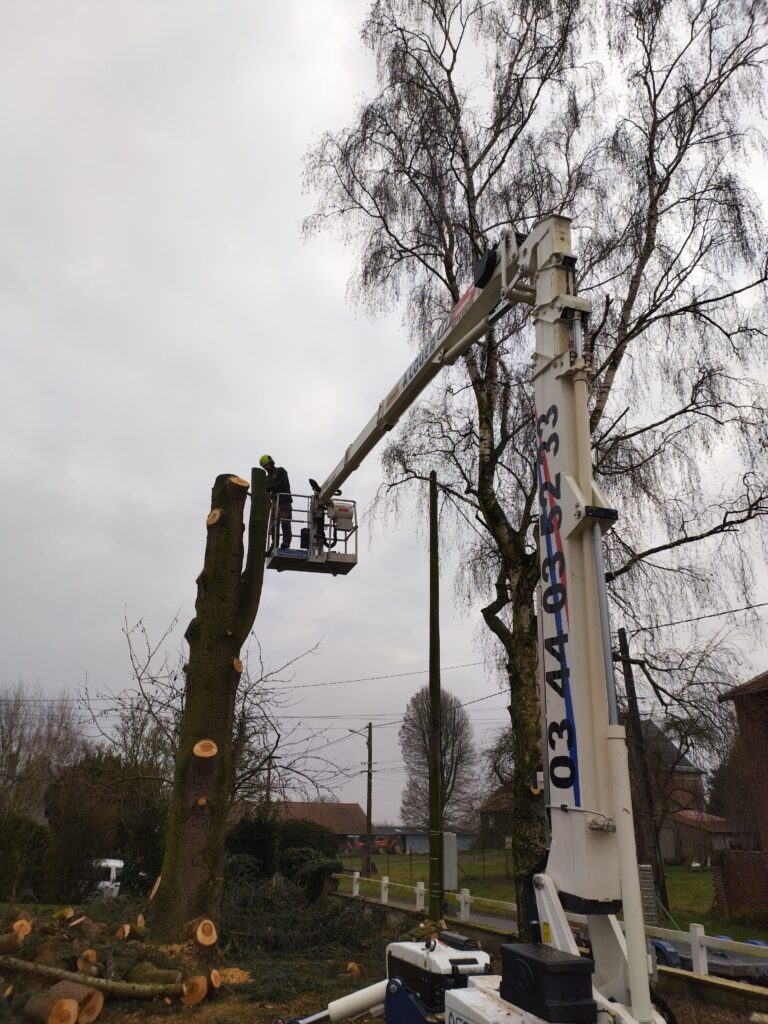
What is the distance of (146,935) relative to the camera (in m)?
7.63

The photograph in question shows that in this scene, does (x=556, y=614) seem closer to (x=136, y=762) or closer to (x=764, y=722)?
(x=136, y=762)

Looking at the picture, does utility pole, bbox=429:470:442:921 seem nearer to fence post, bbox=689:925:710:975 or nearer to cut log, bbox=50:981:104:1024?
fence post, bbox=689:925:710:975

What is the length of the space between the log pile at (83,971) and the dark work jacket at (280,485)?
6209 millimetres

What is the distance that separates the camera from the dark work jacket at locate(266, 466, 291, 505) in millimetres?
12227

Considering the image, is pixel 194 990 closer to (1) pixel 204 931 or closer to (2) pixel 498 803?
(1) pixel 204 931

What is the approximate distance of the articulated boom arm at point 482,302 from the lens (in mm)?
5449

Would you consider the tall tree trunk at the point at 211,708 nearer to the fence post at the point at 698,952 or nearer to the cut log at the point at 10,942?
the cut log at the point at 10,942

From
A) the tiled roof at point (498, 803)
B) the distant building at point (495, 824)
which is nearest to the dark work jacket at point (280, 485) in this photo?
the tiled roof at point (498, 803)

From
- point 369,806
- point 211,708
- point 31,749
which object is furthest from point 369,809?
point 211,708

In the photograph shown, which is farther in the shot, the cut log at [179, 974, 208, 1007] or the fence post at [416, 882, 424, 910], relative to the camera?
the fence post at [416, 882, 424, 910]

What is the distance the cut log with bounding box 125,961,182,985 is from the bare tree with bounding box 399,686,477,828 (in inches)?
1695

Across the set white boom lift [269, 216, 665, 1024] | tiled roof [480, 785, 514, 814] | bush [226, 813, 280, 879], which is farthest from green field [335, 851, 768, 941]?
Answer: white boom lift [269, 216, 665, 1024]

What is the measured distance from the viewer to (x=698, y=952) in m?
8.94

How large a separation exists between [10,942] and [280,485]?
709 cm
